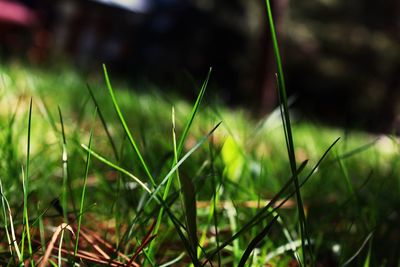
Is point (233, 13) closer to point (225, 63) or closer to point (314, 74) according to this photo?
point (225, 63)

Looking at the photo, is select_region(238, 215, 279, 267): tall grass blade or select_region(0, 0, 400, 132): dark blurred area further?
select_region(0, 0, 400, 132): dark blurred area

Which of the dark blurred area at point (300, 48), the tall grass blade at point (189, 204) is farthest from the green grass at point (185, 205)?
the dark blurred area at point (300, 48)

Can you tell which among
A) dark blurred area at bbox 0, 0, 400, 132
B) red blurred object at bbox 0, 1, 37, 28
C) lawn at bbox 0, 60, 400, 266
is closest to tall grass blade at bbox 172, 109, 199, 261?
lawn at bbox 0, 60, 400, 266

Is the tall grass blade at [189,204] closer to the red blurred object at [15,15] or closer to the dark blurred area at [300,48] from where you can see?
the red blurred object at [15,15]

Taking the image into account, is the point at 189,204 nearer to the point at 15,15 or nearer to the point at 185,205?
the point at 185,205

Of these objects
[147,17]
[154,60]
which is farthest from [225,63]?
[147,17]

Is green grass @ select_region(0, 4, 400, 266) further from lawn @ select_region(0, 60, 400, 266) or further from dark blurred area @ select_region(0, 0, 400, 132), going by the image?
dark blurred area @ select_region(0, 0, 400, 132)

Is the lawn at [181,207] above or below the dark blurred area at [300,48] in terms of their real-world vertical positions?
above

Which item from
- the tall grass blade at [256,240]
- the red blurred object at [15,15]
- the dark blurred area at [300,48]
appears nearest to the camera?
the tall grass blade at [256,240]

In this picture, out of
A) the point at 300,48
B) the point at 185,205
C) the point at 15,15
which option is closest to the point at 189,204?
the point at 185,205

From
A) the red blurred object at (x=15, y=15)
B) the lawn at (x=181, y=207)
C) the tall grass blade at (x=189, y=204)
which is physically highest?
the tall grass blade at (x=189, y=204)

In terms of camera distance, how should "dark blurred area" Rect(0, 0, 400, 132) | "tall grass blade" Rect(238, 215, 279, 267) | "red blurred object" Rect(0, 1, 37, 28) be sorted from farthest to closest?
"dark blurred area" Rect(0, 0, 400, 132) < "red blurred object" Rect(0, 1, 37, 28) < "tall grass blade" Rect(238, 215, 279, 267)

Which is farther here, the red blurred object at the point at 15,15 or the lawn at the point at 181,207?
the red blurred object at the point at 15,15
